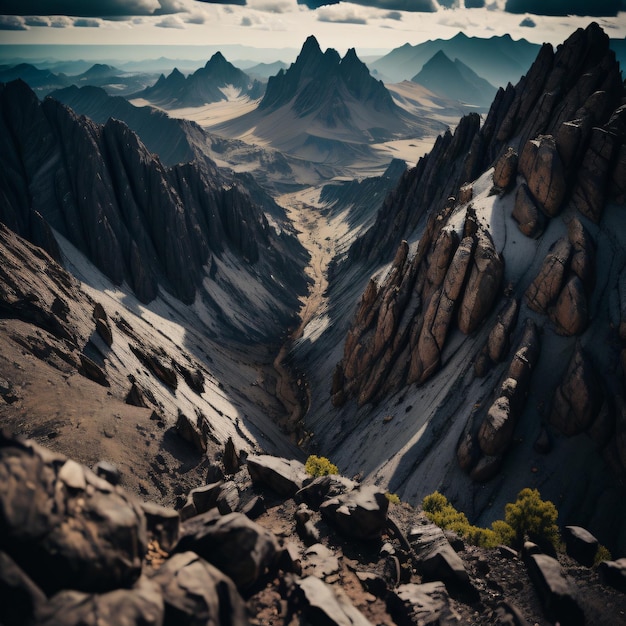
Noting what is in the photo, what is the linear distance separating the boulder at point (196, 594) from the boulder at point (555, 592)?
15135mm

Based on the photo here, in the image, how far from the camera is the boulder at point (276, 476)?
28953mm

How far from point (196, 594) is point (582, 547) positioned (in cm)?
2342

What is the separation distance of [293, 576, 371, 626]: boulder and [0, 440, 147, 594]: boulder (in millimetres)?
7016

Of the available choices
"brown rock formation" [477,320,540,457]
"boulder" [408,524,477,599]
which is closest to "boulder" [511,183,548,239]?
"brown rock formation" [477,320,540,457]

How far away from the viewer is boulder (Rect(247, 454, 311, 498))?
29.0 meters

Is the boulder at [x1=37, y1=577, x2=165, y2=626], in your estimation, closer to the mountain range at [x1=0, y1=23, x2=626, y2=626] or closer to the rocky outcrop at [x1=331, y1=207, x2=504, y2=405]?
the mountain range at [x1=0, y1=23, x2=626, y2=626]

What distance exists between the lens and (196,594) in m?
14.2

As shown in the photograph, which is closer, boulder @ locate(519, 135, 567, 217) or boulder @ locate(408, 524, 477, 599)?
boulder @ locate(408, 524, 477, 599)

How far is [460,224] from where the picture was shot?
209 feet

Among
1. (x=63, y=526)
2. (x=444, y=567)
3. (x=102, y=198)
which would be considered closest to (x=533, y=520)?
(x=444, y=567)

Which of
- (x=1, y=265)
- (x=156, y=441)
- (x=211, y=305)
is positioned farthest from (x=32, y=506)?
(x=211, y=305)

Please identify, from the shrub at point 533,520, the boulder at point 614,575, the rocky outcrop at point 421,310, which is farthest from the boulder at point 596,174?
the boulder at point 614,575

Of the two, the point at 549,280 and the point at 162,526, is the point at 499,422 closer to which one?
the point at 549,280

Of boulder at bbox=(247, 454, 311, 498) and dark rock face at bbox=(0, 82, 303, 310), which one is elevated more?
dark rock face at bbox=(0, 82, 303, 310)
